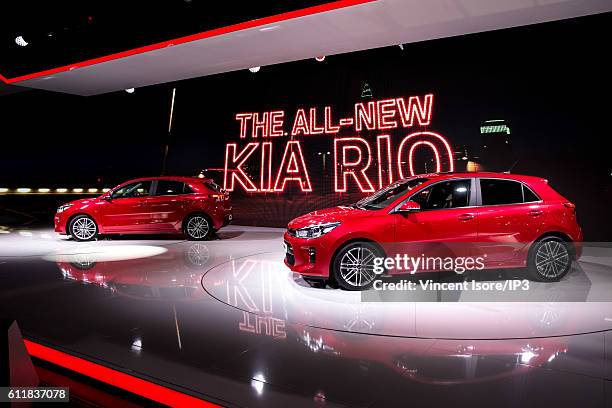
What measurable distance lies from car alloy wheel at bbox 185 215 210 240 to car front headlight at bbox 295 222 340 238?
16.5ft

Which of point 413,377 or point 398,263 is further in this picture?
point 398,263

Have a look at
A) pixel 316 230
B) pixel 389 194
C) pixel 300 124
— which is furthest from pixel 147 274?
pixel 300 124

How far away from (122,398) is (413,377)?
1.93m

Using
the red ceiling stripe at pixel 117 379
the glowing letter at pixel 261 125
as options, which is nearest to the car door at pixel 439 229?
the red ceiling stripe at pixel 117 379

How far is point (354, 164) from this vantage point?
36.3 feet

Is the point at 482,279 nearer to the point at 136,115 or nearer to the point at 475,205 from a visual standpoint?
the point at 475,205

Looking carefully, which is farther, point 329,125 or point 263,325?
point 329,125

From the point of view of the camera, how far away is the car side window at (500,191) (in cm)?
544

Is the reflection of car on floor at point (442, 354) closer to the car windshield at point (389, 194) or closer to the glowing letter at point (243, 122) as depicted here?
the car windshield at point (389, 194)

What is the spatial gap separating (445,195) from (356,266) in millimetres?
1500

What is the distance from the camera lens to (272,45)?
28.5ft

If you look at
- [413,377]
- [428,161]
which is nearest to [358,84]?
[428,161]

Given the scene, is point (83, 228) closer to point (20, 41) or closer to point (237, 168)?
point (20, 41)

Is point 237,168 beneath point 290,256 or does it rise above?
above
